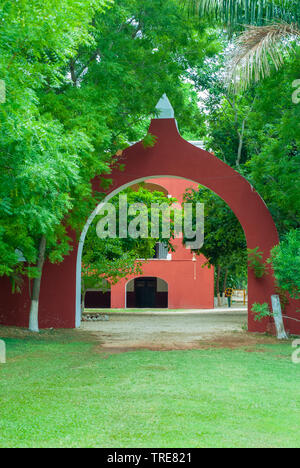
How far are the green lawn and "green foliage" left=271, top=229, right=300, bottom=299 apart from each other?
169 cm

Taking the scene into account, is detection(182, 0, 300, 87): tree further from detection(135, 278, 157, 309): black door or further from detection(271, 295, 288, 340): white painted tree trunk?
detection(135, 278, 157, 309): black door

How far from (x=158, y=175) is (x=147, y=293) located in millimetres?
16150

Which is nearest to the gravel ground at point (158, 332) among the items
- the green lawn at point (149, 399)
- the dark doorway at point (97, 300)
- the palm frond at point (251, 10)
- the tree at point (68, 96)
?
the green lawn at point (149, 399)

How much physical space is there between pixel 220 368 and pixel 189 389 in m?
1.65

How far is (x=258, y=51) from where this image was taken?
1055 centimetres

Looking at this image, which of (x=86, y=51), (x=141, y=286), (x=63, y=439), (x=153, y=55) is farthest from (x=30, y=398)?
(x=141, y=286)

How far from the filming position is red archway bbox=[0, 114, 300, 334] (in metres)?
13.1

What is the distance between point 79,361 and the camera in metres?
8.81

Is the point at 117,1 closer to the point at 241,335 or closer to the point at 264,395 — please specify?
the point at 241,335

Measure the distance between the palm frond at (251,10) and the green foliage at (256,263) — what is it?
5.29 meters

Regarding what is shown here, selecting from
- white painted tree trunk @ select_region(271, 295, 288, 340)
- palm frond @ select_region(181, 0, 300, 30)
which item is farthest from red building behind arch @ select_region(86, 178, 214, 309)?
palm frond @ select_region(181, 0, 300, 30)

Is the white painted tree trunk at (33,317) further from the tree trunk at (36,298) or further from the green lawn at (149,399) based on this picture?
the green lawn at (149,399)

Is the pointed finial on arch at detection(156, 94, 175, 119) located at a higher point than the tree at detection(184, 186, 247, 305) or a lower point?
higher

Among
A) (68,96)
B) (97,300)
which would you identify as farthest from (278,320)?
(97,300)
